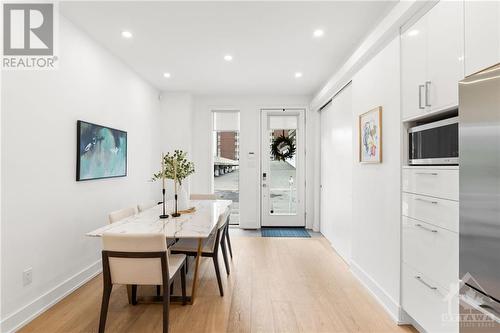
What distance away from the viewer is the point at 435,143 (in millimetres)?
1752

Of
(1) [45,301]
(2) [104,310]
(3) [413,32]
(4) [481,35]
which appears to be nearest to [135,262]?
(2) [104,310]

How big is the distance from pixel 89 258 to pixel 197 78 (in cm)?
295

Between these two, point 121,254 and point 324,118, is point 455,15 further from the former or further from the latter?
point 324,118

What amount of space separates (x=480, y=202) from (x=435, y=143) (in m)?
0.65

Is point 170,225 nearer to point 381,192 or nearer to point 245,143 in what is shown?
point 381,192

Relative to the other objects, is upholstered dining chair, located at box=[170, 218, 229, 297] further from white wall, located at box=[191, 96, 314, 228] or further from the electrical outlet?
white wall, located at box=[191, 96, 314, 228]

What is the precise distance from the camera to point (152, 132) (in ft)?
15.1

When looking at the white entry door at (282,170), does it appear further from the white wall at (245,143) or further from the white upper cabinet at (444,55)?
the white upper cabinet at (444,55)

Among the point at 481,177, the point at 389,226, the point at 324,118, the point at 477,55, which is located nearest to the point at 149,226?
the point at 389,226

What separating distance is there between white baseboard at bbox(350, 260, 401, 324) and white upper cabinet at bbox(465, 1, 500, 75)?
187 cm

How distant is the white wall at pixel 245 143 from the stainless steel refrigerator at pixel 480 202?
3.92 metres

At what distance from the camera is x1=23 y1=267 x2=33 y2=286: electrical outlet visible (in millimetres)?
2090

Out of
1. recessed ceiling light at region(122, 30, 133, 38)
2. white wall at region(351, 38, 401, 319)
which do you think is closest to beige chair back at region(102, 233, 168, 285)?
white wall at region(351, 38, 401, 319)

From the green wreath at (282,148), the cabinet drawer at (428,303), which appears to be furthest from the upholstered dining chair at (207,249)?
the green wreath at (282,148)
